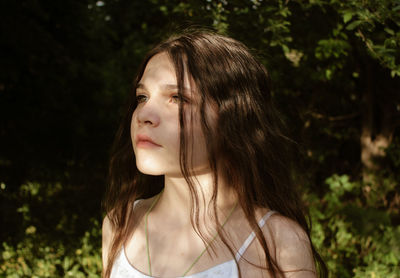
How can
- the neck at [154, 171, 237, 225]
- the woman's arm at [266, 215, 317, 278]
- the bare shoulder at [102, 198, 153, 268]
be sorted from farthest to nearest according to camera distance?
the bare shoulder at [102, 198, 153, 268] → the neck at [154, 171, 237, 225] → the woman's arm at [266, 215, 317, 278]

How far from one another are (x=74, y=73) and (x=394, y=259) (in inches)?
155

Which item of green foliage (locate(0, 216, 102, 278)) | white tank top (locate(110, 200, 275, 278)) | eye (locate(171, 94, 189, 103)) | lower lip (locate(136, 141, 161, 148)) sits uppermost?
eye (locate(171, 94, 189, 103))

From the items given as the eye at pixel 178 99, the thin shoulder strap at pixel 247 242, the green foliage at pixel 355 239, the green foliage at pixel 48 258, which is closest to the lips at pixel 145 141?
the eye at pixel 178 99

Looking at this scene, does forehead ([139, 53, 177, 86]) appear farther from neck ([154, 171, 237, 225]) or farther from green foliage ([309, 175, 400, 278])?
green foliage ([309, 175, 400, 278])

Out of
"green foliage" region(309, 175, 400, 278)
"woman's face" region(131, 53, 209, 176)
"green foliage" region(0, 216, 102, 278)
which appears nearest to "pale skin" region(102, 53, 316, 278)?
"woman's face" region(131, 53, 209, 176)

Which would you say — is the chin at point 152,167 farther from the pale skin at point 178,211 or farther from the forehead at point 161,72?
the forehead at point 161,72

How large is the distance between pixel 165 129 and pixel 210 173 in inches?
10.7

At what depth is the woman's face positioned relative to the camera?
1.56 m

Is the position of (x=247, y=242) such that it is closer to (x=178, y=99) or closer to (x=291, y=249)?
(x=291, y=249)

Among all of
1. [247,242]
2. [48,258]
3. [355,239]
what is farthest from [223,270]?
[355,239]

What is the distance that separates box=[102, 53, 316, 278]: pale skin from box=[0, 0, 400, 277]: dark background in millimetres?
814

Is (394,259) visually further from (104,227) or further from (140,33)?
(140,33)

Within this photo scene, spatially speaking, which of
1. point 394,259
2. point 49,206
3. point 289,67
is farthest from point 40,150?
→ point 394,259

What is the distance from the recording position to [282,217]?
1668 mm
